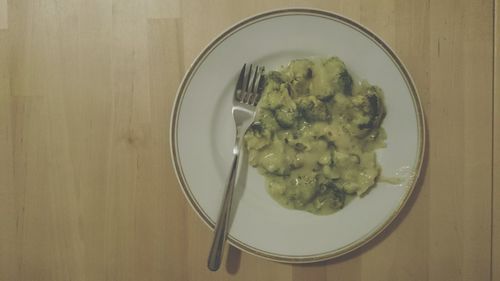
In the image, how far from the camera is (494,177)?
1104 mm

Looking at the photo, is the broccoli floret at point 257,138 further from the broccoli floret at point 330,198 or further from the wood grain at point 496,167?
the wood grain at point 496,167

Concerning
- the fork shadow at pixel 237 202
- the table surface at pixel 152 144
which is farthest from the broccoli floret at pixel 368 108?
the fork shadow at pixel 237 202

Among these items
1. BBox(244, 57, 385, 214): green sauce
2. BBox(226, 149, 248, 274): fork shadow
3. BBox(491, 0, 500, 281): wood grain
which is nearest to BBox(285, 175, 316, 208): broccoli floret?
BBox(244, 57, 385, 214): green sauce

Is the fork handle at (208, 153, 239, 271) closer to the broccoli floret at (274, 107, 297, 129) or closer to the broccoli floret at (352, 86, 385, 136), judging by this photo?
the broccoli floret at (274, 107, 297, 129)

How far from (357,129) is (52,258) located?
2.87 feet

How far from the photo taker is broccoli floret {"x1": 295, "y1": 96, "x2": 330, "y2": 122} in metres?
1.04

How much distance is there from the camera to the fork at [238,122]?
1.04 meters

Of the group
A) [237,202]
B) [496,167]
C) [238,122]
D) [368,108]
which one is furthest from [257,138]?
[496,167]

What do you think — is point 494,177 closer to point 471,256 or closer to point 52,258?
point 471,256

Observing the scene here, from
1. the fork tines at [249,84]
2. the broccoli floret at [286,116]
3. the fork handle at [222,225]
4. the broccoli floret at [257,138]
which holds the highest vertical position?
the fork tines at [249,84]

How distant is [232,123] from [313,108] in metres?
0.20

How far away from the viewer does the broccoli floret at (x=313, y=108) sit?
3.41ft

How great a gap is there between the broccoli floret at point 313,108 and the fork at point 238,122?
11 cm

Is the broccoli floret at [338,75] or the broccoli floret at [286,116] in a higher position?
the broccoli floret at [338,75]
